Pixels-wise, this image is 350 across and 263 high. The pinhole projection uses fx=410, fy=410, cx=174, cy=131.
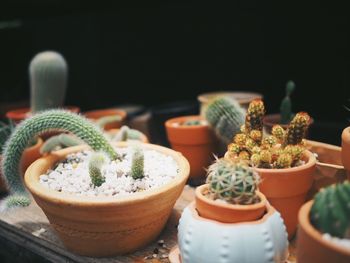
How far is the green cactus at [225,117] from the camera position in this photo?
54.1 inches

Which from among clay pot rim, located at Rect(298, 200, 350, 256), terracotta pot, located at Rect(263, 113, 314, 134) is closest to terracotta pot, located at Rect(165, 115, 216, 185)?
terracotta pot, located at Rect(263, 113, 314, 134)

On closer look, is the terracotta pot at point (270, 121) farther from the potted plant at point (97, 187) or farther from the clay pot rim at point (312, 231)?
the clay pot rim at point (312, 231)

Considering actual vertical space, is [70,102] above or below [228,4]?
below

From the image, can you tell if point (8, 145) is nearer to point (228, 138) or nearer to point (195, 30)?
point (228, 138)

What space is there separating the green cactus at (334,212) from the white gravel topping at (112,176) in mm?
469

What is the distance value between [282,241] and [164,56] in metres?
1.75

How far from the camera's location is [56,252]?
116 centimetres

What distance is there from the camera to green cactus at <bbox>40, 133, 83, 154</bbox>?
1.42 metres

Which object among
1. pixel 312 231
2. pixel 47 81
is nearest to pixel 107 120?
pixel 47 81

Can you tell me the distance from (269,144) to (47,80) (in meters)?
1.07

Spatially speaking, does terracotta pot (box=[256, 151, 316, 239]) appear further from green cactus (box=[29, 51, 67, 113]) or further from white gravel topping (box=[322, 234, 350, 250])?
green cactus (box=[29, 51, 67, 113])

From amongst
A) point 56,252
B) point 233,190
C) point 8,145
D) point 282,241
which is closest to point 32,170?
point 8,145

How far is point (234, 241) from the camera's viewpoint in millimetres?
845

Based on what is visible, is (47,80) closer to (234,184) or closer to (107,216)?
(107,216)
